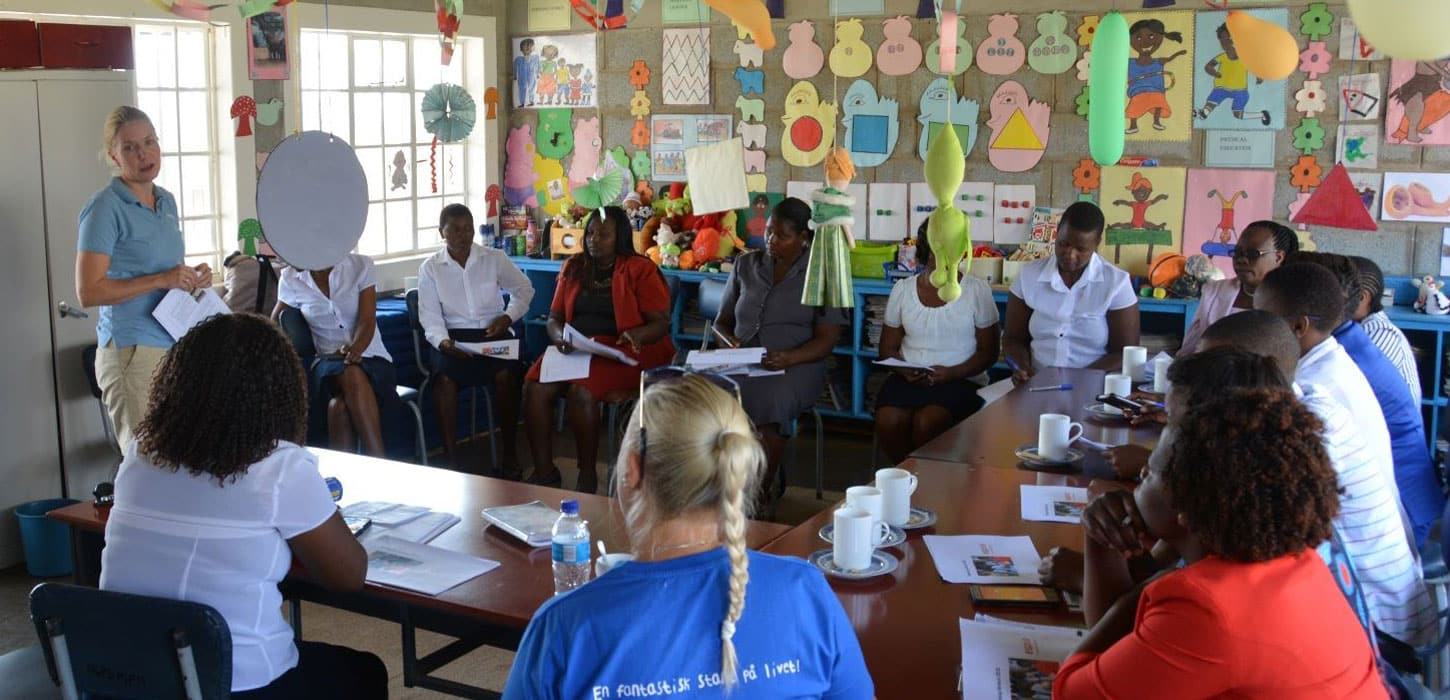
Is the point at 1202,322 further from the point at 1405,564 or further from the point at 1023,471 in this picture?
the point at 1405,564

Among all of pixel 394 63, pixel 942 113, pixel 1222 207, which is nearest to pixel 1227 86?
pixel 1222 207

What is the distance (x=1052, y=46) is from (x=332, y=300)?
3409 mm

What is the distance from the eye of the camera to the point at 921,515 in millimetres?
2805

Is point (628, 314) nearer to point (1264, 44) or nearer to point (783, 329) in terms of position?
point (783, 329)

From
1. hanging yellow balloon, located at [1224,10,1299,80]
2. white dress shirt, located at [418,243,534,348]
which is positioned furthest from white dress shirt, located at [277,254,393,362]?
hanging yellow balloon, located at [1224,10,1299,80]

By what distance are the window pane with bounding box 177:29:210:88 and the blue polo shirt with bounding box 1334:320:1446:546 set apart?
4.77 m

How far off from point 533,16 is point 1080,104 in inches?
122

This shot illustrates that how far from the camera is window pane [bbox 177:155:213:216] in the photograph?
18.9 ft

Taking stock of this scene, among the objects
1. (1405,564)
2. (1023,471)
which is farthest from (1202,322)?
(1405,564)

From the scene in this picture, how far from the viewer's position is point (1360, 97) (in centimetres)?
554

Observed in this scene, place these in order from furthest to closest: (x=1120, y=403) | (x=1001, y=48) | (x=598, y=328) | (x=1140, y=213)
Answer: (x=1001, y=48)
(x=1140, y=213)
(x=598, y=328)
(x=1120, y=403)

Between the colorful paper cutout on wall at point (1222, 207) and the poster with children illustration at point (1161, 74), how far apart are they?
239 millimetres

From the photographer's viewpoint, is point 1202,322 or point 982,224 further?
point 982,224

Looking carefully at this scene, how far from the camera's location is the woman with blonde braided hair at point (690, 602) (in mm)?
1562
